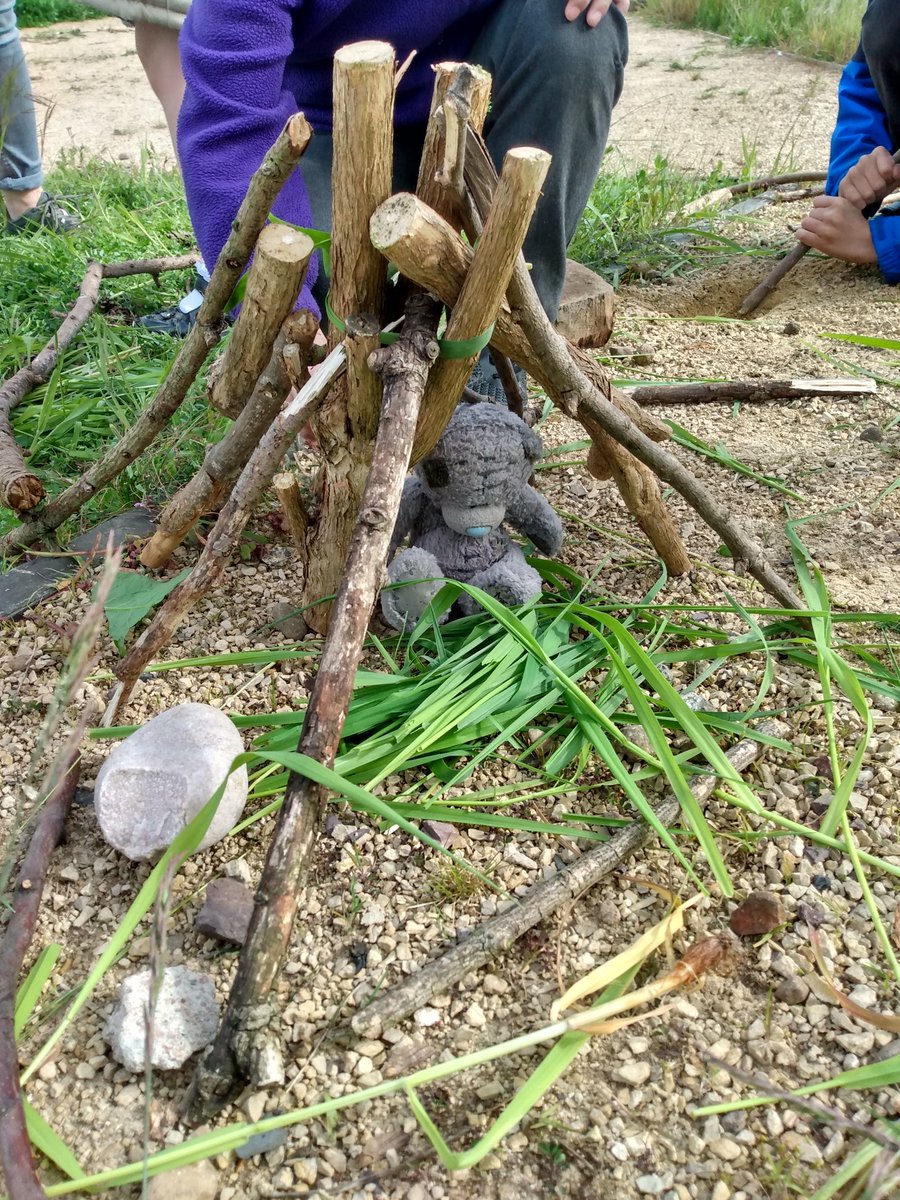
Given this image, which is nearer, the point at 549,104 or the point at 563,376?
the point at 563,376

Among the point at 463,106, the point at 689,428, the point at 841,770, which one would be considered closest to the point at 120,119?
the point at 689,428

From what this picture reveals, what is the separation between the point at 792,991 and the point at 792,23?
25.6ft

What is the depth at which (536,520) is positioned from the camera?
196 centimetres

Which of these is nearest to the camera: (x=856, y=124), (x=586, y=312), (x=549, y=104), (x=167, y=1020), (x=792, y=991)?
(x=167, y=1020)

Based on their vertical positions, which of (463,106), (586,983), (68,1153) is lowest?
(68,1153)

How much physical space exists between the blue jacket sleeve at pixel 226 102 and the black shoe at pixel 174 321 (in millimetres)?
1089

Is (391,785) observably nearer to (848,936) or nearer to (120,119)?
(848,936)

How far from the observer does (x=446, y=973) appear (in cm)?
134

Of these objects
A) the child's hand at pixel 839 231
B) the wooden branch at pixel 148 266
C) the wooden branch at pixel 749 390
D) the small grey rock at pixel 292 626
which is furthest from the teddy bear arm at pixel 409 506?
the child's hand at pixel 839 231

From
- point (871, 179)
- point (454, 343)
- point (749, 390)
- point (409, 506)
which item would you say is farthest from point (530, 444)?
point (871, 179)

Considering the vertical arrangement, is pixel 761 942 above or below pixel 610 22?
below

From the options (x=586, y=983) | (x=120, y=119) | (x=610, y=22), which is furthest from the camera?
(x=120, y=119)

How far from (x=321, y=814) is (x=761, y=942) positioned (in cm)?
70

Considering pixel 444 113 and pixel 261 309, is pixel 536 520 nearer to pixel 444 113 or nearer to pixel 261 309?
pixel 261 309
